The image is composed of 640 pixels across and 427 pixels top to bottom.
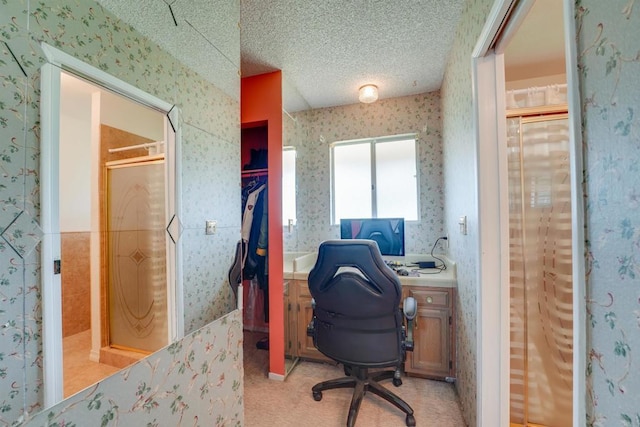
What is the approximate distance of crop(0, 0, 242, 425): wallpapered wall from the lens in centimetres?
50

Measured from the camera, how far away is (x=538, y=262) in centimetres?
151

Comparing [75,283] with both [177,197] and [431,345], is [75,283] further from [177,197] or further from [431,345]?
[431,345]

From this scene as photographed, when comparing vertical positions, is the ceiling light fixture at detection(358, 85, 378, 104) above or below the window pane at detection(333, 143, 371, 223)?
above

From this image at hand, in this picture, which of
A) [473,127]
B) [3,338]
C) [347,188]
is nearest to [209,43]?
[3,338]

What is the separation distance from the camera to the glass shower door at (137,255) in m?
0.71

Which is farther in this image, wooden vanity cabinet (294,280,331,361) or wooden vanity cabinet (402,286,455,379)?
wooden vanity cabinet (294,280,331,361)

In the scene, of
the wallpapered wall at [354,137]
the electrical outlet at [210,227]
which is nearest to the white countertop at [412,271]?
the wallpapered wall at [354,137]

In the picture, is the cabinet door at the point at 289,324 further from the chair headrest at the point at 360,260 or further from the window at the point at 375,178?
the window at the point at 375,178

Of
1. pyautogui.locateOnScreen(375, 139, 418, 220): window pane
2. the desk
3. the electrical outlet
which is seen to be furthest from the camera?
pyautogui.locateOnScreen(375, 139, 418, 220): window pane

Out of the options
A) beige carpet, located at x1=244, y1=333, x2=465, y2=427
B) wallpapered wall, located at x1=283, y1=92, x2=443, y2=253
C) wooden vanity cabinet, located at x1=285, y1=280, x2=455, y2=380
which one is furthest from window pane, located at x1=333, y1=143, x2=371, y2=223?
beige carpet, located at x1=244, y1=333, x2=465, y2=427

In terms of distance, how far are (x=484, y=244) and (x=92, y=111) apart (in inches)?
61.6

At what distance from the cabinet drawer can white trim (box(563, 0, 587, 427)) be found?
1.47 meters

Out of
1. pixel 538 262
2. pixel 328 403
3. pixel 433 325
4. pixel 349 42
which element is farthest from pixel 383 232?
pixel 349 42

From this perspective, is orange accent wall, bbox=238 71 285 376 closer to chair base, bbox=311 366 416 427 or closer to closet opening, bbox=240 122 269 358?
closet opening, bbox=240 122 269 358
